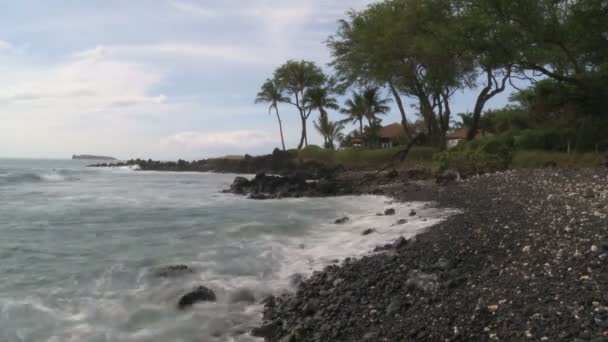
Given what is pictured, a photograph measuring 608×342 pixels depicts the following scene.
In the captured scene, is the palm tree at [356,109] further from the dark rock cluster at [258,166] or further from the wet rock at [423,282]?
the wet rock at [423,282]

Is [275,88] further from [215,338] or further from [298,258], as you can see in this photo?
[215,338]

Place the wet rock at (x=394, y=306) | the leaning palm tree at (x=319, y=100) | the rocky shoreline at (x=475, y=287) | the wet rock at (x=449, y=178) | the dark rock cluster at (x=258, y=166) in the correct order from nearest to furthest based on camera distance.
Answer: the rocky shoreline at (x=475, y=287) < the wet rock at (x=394, y=306) < the wet rock at (x=449, y=178) < the dark rock cluster at (x=258, y=166) < the leaning palm tree at (x=319, y=100)

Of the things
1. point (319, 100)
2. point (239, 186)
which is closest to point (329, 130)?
point (319, 100)

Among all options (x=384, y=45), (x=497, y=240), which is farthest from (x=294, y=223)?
(x=384, y=45)

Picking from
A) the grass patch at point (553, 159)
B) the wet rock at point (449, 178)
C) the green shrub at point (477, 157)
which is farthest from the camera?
the green shrub at point (477, 157)

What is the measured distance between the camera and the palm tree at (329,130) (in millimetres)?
49875

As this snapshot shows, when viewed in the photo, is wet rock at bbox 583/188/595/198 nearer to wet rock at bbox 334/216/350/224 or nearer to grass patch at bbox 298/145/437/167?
wet rock at bbox 334/216/350/224

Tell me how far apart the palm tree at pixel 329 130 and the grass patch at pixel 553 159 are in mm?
31372

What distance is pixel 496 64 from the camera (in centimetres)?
1858

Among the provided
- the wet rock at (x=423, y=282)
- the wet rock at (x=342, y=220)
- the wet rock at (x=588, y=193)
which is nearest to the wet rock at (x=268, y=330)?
the wet rock at (x=423, y=282)

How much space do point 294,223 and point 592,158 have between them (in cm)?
1055

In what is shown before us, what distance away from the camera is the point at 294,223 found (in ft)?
38.0

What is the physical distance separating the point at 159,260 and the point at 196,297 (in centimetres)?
248

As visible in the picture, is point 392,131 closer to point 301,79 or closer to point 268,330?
point 301,79
